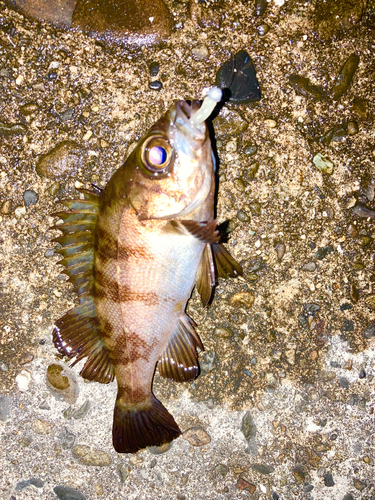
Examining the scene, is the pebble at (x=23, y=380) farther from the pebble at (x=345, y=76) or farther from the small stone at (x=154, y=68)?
the pebble at (x=345, y=76)

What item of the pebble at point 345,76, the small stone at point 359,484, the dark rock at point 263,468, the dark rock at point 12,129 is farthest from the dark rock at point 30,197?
the small stone at point 359,484

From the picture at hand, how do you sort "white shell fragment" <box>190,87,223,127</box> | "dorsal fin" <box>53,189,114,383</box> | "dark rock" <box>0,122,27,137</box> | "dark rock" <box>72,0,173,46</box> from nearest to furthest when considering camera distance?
1. "white shell fragment" <box>190,87,223,127</box>
2. "dorsal fin" <box>53,189,114,383</box>
3. "dark rock" <box>72,0,173,46</box>
4. "dark rock" <box>0,122,27,137</box>

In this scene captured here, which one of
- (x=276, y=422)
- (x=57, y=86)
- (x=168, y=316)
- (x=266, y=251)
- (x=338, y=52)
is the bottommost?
(x=276, y=422)

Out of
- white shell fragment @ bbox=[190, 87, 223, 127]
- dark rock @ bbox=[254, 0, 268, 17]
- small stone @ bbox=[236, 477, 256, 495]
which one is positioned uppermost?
dark rock @ bbox=[254, 0, 268, 17]

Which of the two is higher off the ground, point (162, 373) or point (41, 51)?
point (41, 51)

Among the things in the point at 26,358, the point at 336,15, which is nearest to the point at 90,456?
the point at 26,358

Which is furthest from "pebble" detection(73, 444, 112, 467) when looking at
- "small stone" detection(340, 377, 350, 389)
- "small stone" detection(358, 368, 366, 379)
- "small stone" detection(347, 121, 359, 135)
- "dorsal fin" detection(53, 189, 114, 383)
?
"small stone" detection(347, 121, 359, 135)

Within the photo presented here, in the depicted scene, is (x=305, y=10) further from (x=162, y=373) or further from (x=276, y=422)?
(x=276, y=422)

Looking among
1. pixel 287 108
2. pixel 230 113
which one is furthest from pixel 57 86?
pixel 287 108

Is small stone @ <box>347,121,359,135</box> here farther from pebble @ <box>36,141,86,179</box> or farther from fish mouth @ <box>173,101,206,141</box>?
pebble @ <box>36,141,86,179</box>
